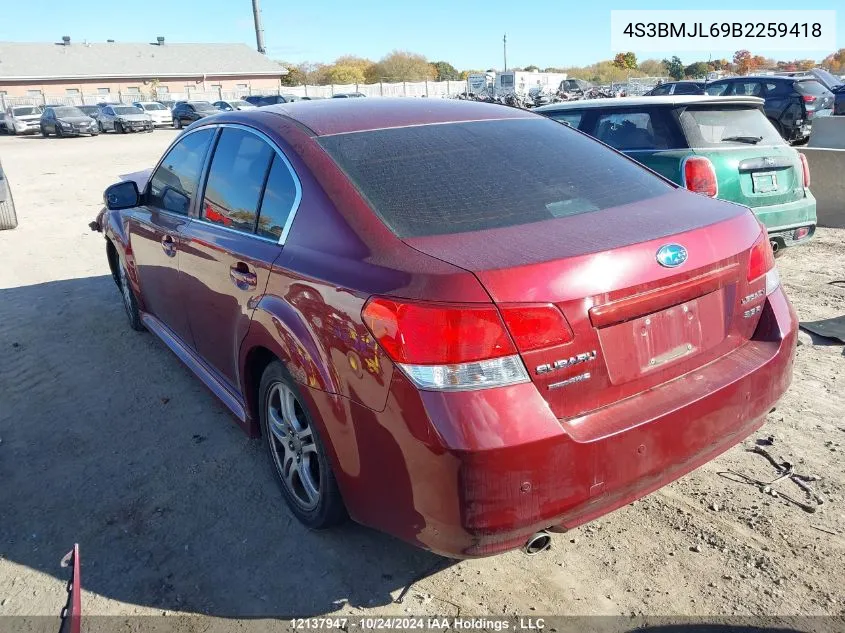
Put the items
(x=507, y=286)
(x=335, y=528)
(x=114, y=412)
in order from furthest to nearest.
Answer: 1. (x=114, y=412)
2. (x=335, y=528)
3. (x=507, y=286)

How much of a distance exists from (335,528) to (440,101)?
85.2 inches

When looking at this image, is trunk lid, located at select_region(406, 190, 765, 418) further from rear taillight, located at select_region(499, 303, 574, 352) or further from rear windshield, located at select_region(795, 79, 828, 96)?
rear windshield, located at select_region(795, 79, 828, 96)

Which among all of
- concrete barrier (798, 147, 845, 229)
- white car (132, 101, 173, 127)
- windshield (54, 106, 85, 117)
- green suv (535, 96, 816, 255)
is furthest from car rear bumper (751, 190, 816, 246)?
white car (132, 101, 173, 127)

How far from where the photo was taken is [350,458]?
2.40 metres

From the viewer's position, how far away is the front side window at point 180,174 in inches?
149

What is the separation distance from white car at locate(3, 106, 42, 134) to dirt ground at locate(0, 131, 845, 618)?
3967 centimetres

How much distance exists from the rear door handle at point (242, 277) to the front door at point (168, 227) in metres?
0.79

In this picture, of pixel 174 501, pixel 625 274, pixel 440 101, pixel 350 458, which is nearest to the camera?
pixel 625 274

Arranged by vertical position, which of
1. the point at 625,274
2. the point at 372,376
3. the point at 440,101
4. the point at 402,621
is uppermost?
the point at 440,101

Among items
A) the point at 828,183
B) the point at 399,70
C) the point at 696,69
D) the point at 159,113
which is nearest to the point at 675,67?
the point at 696,69

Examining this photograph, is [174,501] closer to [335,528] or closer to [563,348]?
[335,528]

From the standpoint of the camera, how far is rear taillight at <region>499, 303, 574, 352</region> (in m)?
2.06

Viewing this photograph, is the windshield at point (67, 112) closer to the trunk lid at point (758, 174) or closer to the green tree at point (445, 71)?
the trunk lid at point (758, 174)


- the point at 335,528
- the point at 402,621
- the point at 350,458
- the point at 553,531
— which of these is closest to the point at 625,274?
the point at 553,531
